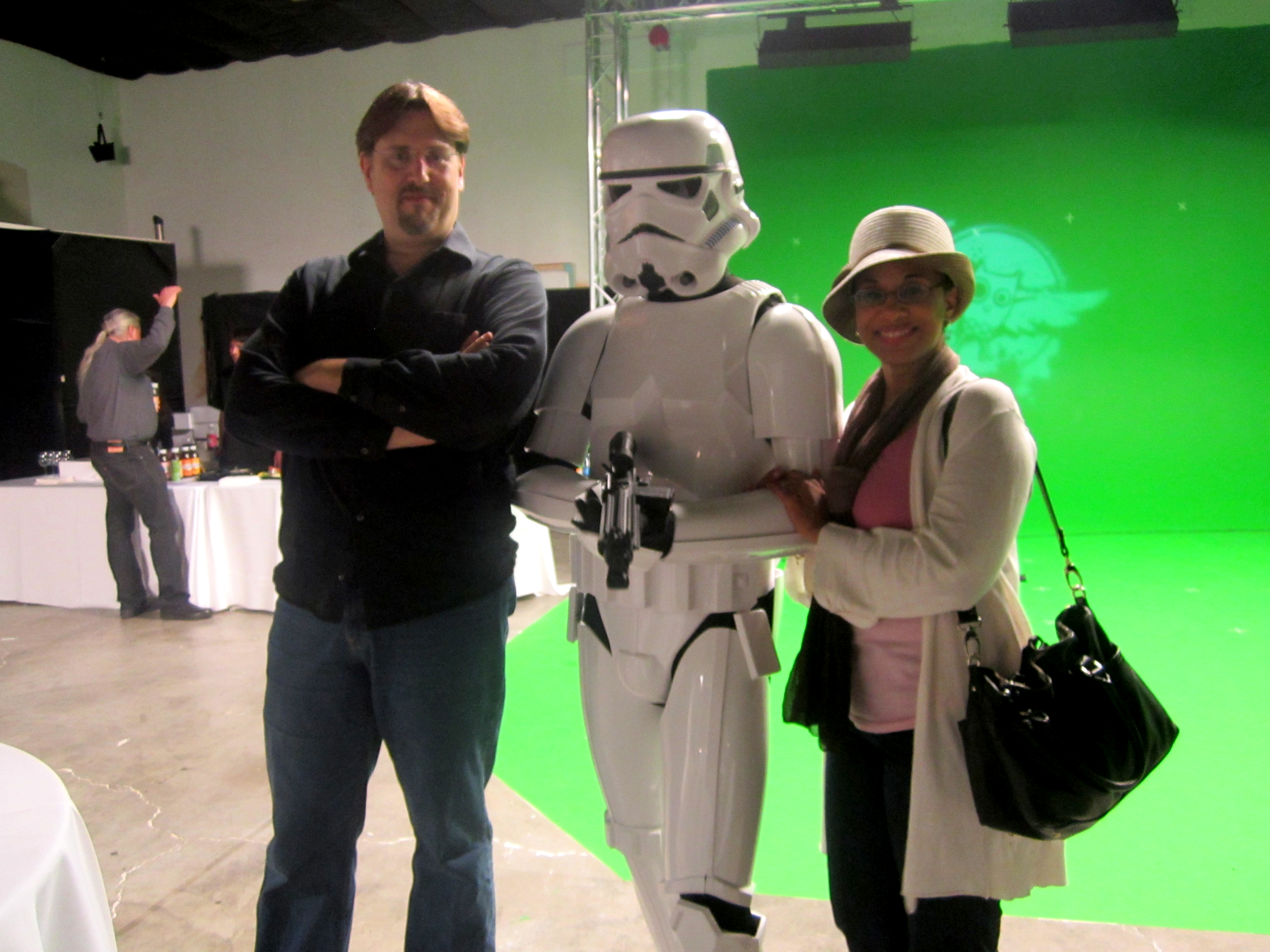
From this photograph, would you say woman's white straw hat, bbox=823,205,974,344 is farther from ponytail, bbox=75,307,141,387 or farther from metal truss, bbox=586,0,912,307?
ponytail, bbox=75,307,141,387

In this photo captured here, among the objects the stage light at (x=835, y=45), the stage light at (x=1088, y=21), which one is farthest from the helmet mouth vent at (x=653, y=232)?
the stage light at (x=1088, y=21)

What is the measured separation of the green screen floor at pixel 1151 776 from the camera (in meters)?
2.60

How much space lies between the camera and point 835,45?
279 inches

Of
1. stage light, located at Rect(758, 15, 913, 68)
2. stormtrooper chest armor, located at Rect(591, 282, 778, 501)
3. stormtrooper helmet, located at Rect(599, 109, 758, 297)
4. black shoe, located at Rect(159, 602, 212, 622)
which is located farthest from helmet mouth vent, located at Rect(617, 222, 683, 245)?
stage light, located at Rect(758, 15, 913, 68)

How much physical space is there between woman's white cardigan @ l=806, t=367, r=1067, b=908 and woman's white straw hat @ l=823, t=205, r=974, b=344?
0.55 ft

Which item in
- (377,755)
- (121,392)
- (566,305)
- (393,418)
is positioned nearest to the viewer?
(393,418)

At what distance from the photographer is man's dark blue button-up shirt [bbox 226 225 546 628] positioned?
5.16 feet

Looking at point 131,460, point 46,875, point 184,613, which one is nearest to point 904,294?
point 46,875

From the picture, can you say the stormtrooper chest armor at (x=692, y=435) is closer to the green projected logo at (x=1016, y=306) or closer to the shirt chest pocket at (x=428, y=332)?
the shirt chest pocket at (x=428, y=332)

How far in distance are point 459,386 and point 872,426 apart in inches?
27.0

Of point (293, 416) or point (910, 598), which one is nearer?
point (910, 598)

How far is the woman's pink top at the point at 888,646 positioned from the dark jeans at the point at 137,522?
486 centimetres

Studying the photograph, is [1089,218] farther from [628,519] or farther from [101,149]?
[101,149]

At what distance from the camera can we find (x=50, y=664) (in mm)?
4812
